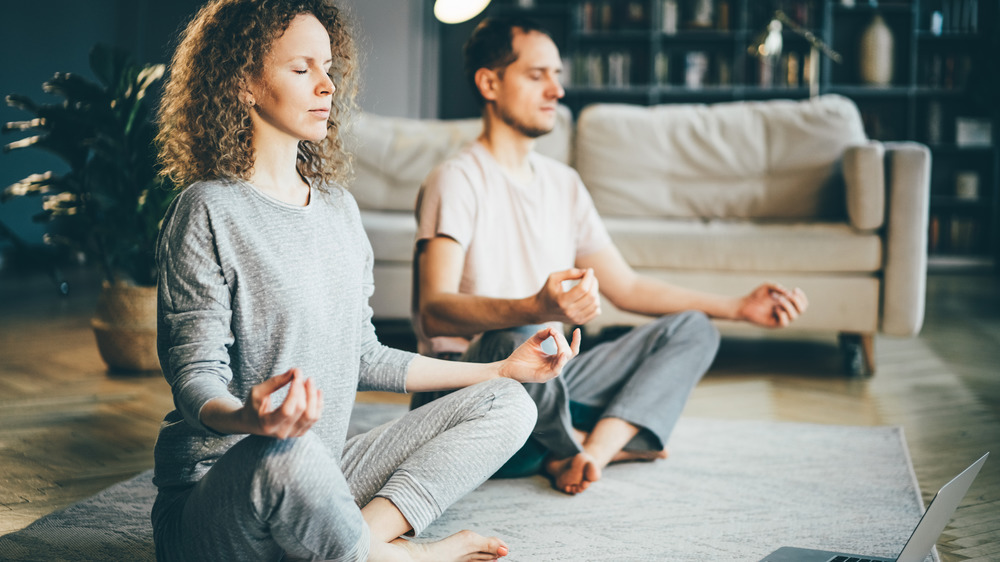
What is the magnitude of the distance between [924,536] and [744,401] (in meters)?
1.33

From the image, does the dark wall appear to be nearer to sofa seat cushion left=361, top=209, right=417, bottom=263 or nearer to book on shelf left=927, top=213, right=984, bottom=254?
sofa seat cushion left=361, top=209, right=417, bottom=263

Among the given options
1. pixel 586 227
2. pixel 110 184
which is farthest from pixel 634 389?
pixel 110 184

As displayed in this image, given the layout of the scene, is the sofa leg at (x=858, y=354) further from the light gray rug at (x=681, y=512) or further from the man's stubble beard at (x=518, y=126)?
the man's stubble beard at (x=518, y=126)

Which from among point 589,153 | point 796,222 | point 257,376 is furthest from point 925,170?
point 257,376

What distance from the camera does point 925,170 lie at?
2812 mm

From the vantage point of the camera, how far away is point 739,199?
343 cm

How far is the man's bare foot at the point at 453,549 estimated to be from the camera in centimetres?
120

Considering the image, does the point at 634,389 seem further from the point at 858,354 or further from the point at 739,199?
the point at 739,199

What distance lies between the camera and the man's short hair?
6.42ft

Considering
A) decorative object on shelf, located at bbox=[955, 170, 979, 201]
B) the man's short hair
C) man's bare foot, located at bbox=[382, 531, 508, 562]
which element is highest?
the man's short hair

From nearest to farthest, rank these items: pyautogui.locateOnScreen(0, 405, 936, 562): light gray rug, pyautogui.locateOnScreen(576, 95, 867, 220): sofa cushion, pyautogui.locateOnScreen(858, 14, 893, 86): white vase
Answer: pyautogui.locateOnScreen(0, 405, 936, 562): light gray rug → pyautogui.locateOnScreen(576, 95, 867, 220): sofa cushion → pyautogui.locateOnScreen(858, 14, 893, 86): white vase

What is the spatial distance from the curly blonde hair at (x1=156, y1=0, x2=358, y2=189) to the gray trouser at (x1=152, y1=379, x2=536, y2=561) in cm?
40

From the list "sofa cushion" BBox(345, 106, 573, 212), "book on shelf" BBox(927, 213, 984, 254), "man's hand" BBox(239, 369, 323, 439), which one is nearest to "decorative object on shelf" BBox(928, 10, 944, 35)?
"book on shelf" BBox(927, 213, 984, 254)

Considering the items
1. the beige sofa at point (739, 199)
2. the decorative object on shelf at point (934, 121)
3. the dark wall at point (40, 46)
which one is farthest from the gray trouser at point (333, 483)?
the decorative object on shelf at point (934, 121)
